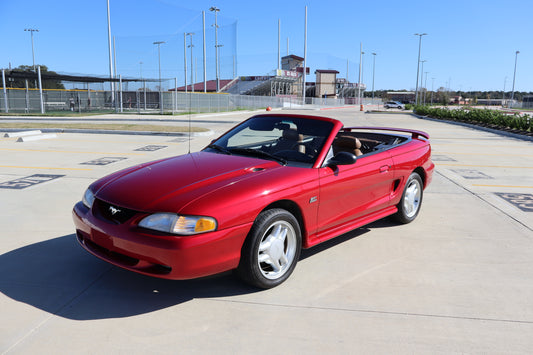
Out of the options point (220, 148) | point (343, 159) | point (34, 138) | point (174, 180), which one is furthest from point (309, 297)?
point (34, 138)

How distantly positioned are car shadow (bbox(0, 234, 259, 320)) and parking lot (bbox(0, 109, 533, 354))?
1 centimetres

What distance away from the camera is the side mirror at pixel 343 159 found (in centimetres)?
415

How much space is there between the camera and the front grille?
3.40 m

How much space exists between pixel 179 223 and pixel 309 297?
4.02 ft

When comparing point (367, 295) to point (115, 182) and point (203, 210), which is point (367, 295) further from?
point (115, 182)

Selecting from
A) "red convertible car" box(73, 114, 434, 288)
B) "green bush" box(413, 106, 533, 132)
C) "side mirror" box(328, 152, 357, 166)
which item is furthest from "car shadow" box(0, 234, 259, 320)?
"green bush" box(413, 106, 533, 132)

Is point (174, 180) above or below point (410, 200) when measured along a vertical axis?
above

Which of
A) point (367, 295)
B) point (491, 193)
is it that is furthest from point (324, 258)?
point (491, 193)

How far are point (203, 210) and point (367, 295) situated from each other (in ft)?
5.01

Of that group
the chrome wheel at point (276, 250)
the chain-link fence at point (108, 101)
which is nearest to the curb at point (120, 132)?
the chrome wheel at point (276, 250)

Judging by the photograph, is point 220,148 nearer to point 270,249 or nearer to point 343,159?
point 343,159

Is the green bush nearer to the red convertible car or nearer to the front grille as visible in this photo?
the red convertible car

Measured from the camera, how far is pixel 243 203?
3.37 meters

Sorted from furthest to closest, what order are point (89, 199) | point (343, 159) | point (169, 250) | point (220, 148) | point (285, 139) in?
point (220, 148), point (285, 139), point (343, 159), point (89, 199), point (169, 250)
